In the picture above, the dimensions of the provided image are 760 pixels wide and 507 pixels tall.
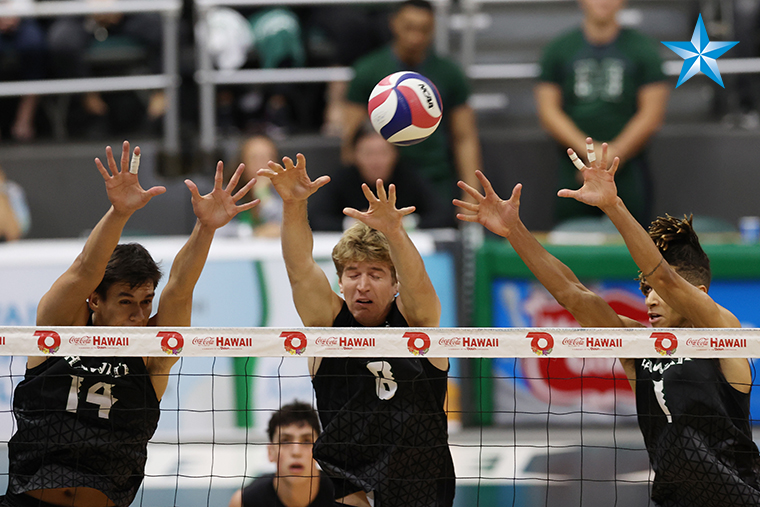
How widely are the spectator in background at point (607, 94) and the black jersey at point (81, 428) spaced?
4919 mm

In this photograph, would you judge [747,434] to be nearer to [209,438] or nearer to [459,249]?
[459,249]

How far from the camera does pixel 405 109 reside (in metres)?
5.15

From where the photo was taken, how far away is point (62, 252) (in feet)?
24.5

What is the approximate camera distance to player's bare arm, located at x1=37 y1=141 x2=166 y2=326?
4.04m

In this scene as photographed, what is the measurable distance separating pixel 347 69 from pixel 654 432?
5.60 meters

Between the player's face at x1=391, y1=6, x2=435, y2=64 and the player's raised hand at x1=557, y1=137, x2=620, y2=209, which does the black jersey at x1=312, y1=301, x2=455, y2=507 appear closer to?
the player's raised hand at x1=557, y1=137, x2=620, y2=209

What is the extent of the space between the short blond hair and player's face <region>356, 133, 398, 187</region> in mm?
3219

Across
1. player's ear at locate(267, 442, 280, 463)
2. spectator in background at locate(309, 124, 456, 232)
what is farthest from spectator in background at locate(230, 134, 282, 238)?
player's ear at locate(267, 442, 280, 463)

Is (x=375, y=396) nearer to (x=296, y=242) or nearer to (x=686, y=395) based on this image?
(x=296, y=242)

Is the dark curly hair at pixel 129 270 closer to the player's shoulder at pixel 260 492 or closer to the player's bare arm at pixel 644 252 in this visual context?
the player's shoulder at pixel 260 492

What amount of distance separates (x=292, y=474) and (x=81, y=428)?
154 centimetres

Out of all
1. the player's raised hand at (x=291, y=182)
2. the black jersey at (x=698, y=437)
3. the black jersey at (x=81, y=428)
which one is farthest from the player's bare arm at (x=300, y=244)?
the black jersey at (x=698, y=437)

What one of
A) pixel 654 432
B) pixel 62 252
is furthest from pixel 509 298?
pixel 62 252

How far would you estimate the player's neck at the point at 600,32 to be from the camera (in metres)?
8.02
